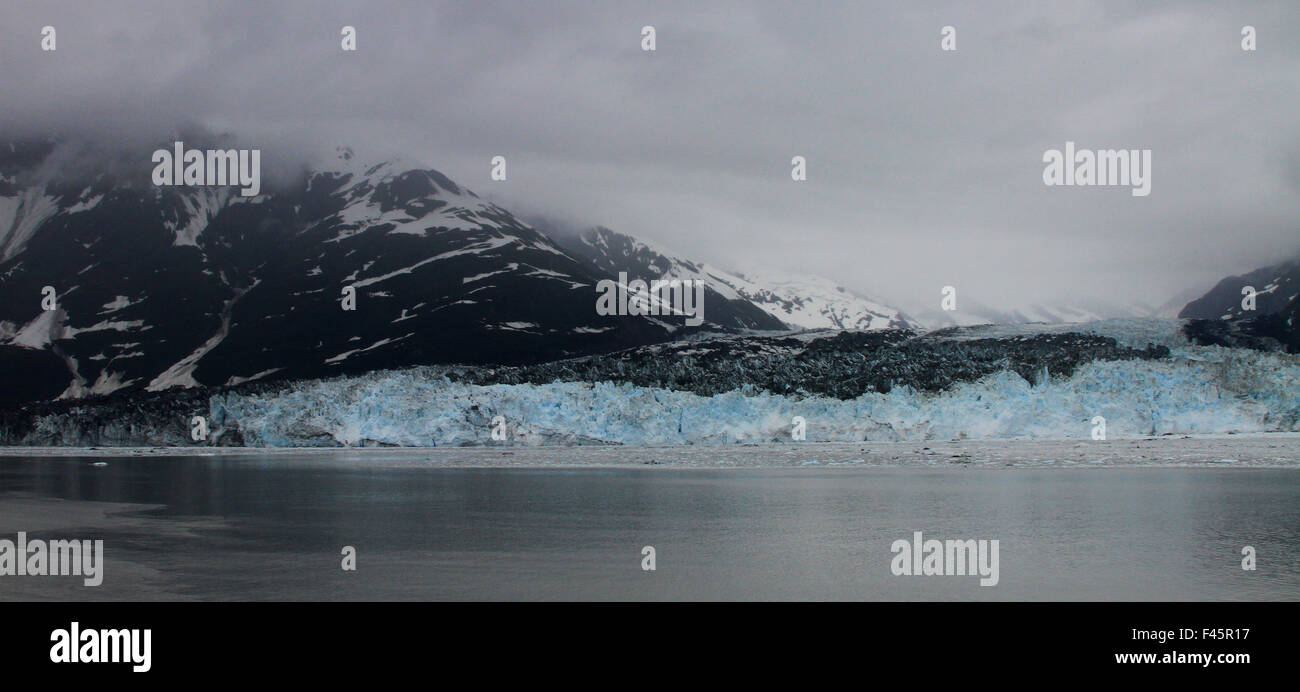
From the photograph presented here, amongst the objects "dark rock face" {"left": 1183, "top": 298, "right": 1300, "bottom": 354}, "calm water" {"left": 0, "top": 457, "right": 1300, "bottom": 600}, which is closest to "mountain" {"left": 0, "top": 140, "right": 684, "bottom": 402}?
"dark rock face" {"left": 1183, "top": 298, "right": 1300, "bottom": 354}

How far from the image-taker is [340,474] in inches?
1683

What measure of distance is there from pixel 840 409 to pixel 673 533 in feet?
107

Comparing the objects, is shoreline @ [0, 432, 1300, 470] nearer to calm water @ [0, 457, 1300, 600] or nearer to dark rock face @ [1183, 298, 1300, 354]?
calm water @ [0, 457, 1300, 600]

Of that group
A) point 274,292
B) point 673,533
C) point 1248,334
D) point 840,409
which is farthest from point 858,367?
point 274,292

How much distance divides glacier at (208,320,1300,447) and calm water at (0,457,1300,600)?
42.1ft

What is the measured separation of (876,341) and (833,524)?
5520 centimetres

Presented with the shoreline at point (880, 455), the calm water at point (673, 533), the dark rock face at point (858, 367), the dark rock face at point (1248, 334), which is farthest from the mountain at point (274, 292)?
the calm water at point (673, 533)

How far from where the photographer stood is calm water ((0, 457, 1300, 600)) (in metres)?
16.4

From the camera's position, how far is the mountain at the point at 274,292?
14788cm

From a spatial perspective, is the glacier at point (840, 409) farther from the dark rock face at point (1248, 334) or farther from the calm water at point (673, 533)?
the calm water at point (673, 533)

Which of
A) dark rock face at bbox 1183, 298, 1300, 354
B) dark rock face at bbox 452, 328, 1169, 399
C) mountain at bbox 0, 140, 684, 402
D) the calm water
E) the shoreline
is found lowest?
the shoreline

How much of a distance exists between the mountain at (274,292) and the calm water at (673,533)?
102 m
